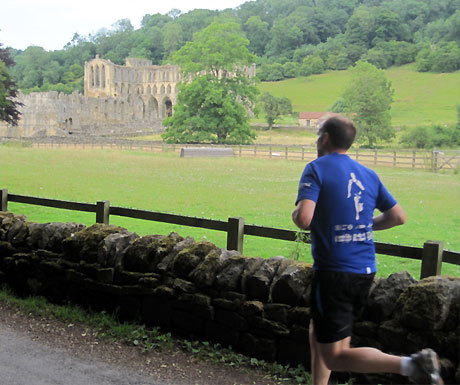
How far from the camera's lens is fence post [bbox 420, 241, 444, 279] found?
330cm

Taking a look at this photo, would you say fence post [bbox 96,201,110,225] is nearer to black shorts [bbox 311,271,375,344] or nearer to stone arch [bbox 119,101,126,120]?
black shorts [bbox 311,271,375,344]

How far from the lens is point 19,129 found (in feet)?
166

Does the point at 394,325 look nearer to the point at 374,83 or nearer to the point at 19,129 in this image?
the point at 374,83

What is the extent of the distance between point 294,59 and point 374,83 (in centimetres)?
726

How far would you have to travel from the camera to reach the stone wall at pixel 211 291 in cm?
285

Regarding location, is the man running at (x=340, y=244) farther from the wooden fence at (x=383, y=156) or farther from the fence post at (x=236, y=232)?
the wooden fence at (x=383, y=156)

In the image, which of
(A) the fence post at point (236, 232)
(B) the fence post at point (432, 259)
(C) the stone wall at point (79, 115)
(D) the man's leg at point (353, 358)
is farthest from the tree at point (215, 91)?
(D) the man's leg at point (353, 358)

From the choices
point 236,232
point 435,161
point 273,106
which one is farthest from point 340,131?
point 273,106

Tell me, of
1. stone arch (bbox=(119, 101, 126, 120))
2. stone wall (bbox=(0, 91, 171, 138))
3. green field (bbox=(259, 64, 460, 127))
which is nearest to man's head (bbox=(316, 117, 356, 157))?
green field (bbox=(259, 64, 460, 127))

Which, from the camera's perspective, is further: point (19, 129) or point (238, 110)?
point (19, 129)

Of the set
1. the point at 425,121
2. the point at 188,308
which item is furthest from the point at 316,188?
the point at 425,121

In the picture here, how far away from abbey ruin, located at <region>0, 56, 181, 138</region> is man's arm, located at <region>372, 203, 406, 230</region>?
4643 cm

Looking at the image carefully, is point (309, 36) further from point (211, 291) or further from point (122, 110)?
point (122, 110)

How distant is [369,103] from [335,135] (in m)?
28.6
